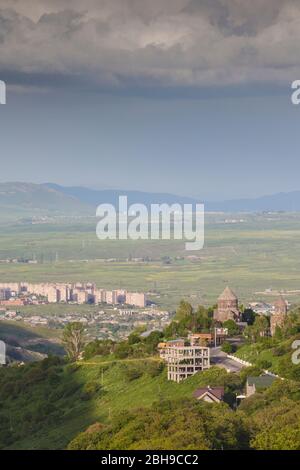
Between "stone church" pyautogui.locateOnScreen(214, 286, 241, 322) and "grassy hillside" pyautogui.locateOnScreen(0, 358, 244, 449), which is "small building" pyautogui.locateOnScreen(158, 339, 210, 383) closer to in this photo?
"grassy hillside" pyautogui.locateOnScreen(0, 358, 244, 449)

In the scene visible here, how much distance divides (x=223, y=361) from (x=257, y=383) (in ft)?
24.6

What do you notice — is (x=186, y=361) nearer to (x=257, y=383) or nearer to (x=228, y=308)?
(x=257, y=383)

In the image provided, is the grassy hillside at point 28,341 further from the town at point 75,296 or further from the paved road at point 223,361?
the town at point 75,296

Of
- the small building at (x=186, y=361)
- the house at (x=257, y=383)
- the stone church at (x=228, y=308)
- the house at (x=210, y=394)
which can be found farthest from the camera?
the stone church at (x=228, y=308)

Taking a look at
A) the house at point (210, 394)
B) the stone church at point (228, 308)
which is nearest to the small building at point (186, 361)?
the house at point (210, 394)

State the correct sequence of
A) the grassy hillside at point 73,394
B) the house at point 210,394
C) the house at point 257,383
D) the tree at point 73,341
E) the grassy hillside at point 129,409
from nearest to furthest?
the grassy hillside at point 129,409 < the house at point 210,394 < the house at point 257,383 < the grassy hillside at point 73,394 < the tree at point 73,341

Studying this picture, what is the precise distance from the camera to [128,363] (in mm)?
63844

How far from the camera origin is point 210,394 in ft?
169

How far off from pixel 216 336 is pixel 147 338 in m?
4.15

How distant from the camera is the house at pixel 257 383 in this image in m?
52.4

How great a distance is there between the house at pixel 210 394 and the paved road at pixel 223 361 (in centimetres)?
505

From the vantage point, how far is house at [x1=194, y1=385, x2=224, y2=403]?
51094 mm
